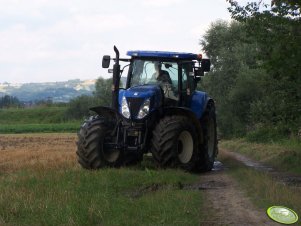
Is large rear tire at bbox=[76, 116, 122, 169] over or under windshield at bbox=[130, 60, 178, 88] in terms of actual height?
under

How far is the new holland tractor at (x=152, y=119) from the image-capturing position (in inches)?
486

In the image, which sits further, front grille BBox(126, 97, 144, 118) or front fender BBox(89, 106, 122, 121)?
front fender BBox(89, 106, 122, 121)

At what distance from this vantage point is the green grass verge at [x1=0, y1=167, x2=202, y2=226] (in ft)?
22.9

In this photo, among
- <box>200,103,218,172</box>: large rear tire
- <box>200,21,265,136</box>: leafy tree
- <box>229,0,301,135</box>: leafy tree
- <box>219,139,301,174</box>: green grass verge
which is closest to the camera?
<box>229,0,301,135</box>: leafy tree

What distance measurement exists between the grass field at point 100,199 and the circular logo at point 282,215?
102 cm

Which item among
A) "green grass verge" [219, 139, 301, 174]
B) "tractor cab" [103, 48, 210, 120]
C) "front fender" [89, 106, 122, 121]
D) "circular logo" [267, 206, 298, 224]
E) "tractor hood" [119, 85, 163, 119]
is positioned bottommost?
"green grass verge" [219, 139, 301, 174]

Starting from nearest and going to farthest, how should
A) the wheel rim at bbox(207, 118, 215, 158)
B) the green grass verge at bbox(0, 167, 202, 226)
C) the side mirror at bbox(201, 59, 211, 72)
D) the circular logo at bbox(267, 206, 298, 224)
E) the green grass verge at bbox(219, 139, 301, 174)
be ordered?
the green grass verge at bbox(0, 167, 202, 226), the circular logo at bbox(267, 206, 298, 224), the side mirror at bbox(201, 59, 211, 72), the wheel rim at bbox(207, 118, 215, 158), the green grass verge at bbox(219, 139, 301, 174)

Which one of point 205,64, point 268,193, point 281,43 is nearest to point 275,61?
point 281,43

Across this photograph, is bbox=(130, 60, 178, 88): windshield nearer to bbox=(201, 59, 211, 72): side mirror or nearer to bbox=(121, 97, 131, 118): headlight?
bbox=(201, 59, 211, 72): side mirror

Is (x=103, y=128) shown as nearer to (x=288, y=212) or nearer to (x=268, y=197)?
(x=268, y=197)

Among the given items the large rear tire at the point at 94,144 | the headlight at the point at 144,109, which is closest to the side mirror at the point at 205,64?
the headlight at the point at 144,109

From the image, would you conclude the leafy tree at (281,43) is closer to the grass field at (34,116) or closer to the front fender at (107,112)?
the front fender at (107,112)

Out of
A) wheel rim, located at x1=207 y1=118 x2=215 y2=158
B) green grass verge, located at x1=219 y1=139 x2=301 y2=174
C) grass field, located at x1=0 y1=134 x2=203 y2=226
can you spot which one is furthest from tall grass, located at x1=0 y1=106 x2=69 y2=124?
grass field, located at x1=0 y1=134 x2=203 y2=226

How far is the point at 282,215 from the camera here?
289 inches
